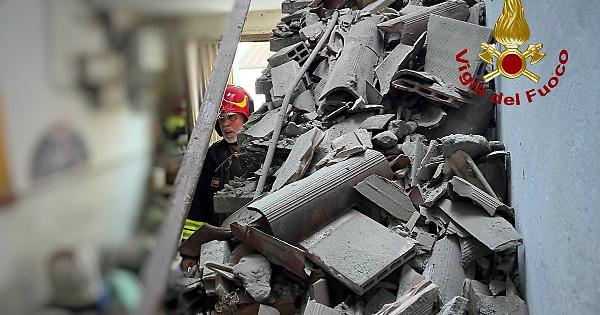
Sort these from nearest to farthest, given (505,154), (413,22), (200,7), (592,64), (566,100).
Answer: (200,7) < (592,64) < (566,100) < (505,154) < (413,22)

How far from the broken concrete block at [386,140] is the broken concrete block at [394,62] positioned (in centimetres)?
40

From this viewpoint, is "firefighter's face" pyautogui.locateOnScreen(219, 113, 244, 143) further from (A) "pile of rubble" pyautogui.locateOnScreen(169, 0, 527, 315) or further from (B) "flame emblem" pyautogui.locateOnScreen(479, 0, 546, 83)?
(B) "flame emblem" pyautogui.locateOnScreen(479, 0, 546, 83)

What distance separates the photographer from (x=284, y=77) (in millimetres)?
3932

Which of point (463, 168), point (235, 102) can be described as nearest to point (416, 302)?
point (463, 168)

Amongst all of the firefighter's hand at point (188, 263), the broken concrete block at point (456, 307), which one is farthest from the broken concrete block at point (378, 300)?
the firefighter's hand at point (188, 263)

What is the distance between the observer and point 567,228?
1.55 meters

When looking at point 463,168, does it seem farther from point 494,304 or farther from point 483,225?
point 494,304

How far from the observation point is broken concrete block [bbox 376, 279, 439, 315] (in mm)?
2141

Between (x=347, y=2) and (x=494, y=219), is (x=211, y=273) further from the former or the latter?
(x=347, y=2)

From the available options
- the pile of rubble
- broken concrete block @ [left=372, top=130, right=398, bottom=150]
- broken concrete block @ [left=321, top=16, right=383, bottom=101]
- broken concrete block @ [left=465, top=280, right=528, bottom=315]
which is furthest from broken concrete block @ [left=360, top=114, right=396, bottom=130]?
broken concrete block @ [left=465, top=280, right=528, bottom=315]

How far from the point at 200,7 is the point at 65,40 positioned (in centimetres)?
17

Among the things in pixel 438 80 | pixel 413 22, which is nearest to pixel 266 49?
pixel 413 22

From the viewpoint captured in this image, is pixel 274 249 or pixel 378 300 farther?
pixel 274 249

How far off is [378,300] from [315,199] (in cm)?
54
